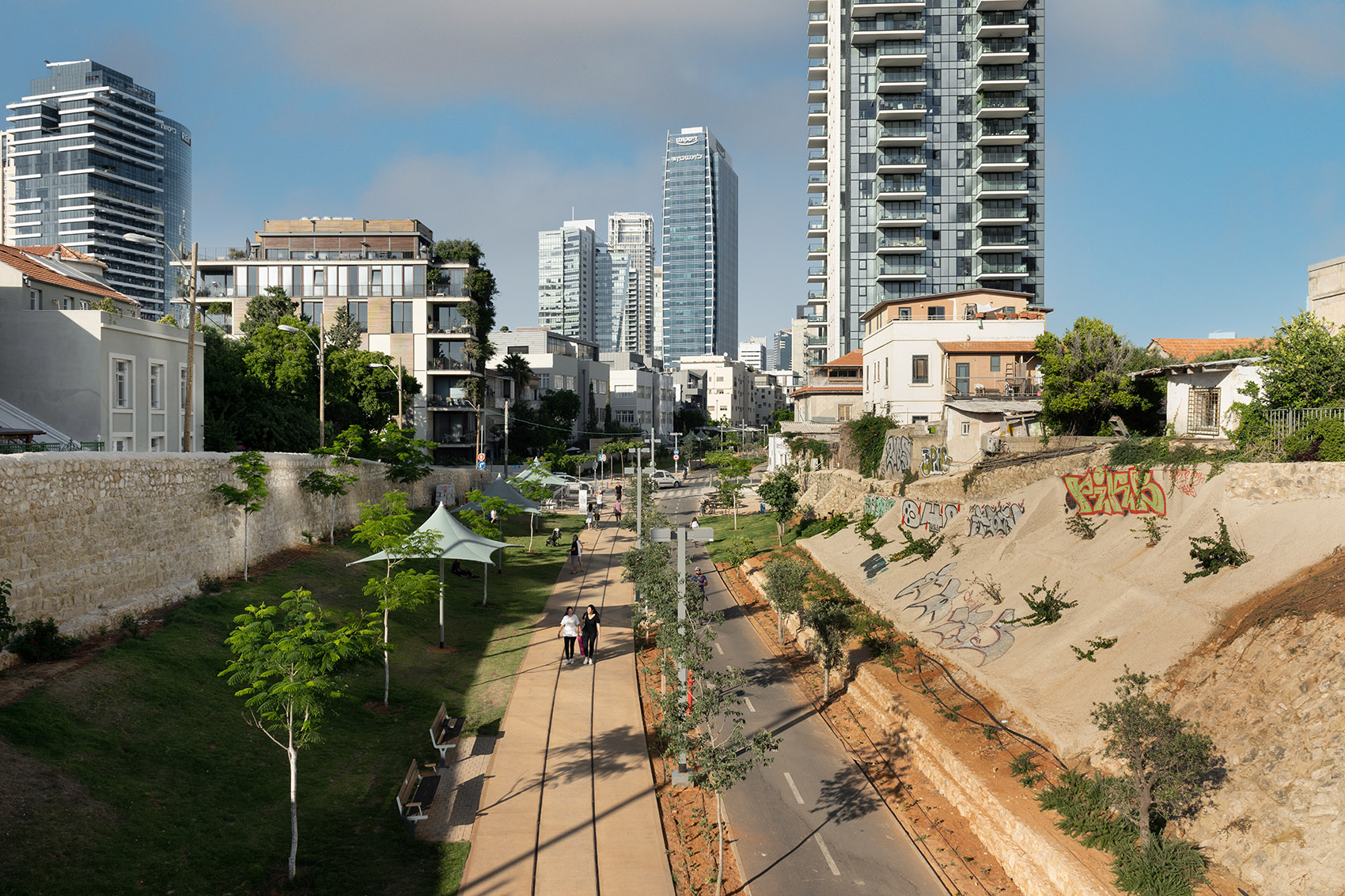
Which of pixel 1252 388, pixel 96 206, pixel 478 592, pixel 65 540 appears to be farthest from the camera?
pixel 96 206

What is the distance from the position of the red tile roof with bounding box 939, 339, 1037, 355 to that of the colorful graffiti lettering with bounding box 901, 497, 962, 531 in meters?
14.0

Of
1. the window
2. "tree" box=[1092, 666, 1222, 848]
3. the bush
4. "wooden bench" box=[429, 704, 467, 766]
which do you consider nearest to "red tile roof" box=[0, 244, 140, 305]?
Answer: the window

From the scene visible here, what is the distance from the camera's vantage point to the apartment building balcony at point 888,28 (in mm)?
80000

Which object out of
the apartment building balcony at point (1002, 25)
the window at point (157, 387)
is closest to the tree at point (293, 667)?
the window at point (157, 387)

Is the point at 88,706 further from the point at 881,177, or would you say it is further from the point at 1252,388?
the point at 881,177

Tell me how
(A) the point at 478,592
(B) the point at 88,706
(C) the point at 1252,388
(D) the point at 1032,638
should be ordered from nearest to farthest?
(B) the point at 88,706
(D) the point at 1032,638
(C) the point at 1252,388
(A) the point at 478,592

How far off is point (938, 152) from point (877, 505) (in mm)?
51983

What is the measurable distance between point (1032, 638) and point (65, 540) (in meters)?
22.4

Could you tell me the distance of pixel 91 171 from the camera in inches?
6019

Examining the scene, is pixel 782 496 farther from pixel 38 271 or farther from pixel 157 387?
pixel 38 271

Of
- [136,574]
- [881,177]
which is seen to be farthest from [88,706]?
[881,177]

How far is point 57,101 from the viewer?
157000 millimetres

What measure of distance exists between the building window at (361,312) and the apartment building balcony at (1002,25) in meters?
62.1

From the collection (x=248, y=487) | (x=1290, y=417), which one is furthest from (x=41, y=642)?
(x=1290, y=417)
